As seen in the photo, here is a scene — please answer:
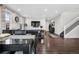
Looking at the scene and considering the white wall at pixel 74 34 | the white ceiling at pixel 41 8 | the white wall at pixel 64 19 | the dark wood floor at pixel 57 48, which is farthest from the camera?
the white wall at pixel 74 34

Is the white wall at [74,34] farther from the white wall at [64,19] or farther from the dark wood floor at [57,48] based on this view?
the dark wood floor at [57,48]

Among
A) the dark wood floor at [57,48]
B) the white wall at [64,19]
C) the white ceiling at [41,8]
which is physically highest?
the white ceiling at [41,8]

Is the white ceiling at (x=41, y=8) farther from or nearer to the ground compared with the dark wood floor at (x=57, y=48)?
farther from the ground

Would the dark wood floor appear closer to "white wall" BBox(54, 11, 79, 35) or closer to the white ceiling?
the white ceiling

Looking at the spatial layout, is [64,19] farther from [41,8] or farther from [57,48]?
[57,48]

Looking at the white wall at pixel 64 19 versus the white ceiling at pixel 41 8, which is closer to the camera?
the white ceiling at pixel 41 8

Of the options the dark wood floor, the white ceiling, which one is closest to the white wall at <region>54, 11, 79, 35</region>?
the white ceiling

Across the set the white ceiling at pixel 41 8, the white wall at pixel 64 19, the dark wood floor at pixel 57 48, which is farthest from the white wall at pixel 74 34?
the dark wood floor at pixel 57 48

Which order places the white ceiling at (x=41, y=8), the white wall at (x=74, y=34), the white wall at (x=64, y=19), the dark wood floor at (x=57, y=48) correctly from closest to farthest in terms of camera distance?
the dark wood floor at (x=57, y=48) → the white ceiling at (x=41, y=8) → the white wall at (x=64, y=19) → the white wall at (x=74, y=34)

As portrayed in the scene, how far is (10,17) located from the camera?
3512 mm

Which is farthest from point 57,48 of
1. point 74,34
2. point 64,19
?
point 64,19

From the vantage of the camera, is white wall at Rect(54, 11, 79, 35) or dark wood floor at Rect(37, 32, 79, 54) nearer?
dark wood floor at Rect(37, 32, 79, 54)
